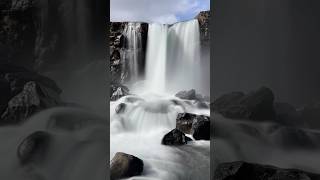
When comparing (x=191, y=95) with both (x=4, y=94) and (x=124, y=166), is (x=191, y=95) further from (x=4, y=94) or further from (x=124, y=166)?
(x=4, y=94)

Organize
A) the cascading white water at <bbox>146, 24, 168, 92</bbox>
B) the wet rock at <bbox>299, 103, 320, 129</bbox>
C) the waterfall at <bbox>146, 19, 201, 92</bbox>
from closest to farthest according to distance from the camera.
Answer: the wet rock at <bbox>299, 103, 320, 129</bbox>
the waterfall at <bbox>146, 19, 201, 92</bbox>
the cascading white water at <bbox>146, 24, 168, 92</bbox>

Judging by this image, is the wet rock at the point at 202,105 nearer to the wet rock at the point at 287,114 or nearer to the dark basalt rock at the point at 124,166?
the dark basalt rock at the point at 124,166

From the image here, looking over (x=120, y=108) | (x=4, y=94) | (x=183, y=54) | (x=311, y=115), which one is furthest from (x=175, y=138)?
(x=4, y=94)

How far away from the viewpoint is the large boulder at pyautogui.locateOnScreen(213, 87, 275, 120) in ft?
12.1

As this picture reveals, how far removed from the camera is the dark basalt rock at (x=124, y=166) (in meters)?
5.18

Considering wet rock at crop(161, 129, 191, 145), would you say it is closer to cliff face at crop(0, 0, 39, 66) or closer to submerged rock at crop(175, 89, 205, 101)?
submerged rock at crop(175, 89, 205, 101)

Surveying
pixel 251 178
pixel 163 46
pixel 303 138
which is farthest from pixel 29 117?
pixel 163 46

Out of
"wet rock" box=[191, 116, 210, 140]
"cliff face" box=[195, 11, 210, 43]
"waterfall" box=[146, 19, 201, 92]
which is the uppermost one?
"cliff face" box=[195, 11, 210, 43]

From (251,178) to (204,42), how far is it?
301 cm

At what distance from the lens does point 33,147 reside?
355 centimetres

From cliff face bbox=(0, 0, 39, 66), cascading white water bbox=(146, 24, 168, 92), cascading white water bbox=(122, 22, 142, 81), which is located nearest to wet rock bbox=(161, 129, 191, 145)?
cascading white water bbox=(146, 24, 168, 92)

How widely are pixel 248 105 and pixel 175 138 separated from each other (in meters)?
2.09

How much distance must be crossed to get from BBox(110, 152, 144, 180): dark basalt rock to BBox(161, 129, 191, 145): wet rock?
0.54 m

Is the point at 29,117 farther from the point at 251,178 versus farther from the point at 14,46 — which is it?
the point at 251,178
